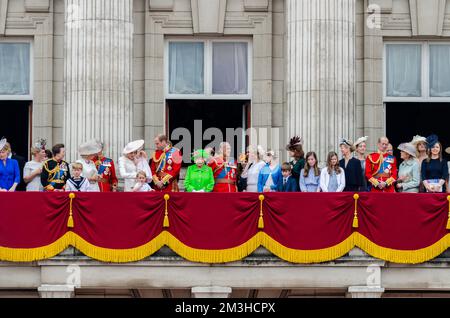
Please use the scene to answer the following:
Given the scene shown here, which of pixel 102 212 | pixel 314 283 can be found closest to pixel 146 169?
pixel 102 212

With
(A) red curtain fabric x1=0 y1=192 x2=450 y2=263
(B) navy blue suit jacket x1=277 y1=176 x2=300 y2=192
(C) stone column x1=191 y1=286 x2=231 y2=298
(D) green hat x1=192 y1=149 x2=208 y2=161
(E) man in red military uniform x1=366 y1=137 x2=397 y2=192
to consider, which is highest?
(D) green hat x1=192 y1=149 x2=208 y2=161

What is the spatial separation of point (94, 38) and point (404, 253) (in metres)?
10.4

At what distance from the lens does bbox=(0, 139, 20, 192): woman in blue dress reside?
123 ft

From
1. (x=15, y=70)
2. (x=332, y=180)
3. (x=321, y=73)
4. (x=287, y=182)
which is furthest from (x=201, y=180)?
(x=15, y=70)

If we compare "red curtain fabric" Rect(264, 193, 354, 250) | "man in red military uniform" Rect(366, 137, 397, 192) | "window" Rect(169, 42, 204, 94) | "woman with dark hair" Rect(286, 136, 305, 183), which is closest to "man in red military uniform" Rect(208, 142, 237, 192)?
"woman with dark hair" Rect(286, 136, 305, 183)

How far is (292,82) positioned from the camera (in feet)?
139

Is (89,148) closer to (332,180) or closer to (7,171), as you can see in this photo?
(7,171)

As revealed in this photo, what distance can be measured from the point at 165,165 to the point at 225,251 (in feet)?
8.89

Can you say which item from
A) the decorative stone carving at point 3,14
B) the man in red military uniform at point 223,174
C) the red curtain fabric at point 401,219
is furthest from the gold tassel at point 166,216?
the decorative stone carving at point 3,14

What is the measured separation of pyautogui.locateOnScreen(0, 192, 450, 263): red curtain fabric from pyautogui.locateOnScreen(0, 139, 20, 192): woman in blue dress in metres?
Answer: 1.40

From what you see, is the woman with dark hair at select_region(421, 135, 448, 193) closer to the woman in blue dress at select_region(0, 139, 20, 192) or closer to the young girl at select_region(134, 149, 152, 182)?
the young girl at select_region(134, 149, 152, 182)

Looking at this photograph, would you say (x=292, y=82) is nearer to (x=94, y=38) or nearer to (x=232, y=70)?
(x=232, y=70)

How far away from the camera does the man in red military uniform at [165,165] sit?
37.6 m

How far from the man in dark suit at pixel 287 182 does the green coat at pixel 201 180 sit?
1.53 m
